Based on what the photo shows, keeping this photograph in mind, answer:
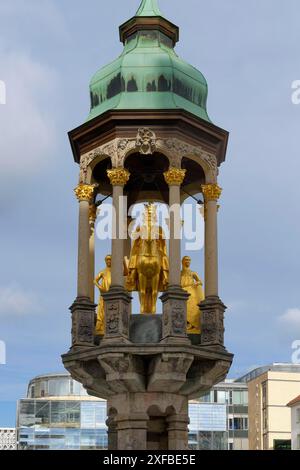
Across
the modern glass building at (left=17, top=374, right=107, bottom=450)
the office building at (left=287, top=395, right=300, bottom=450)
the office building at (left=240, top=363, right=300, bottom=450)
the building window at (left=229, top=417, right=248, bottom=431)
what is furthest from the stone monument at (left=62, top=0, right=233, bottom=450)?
the building window at (left=229, top=417, right=248, bottom=431)

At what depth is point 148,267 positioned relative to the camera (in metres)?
23.1

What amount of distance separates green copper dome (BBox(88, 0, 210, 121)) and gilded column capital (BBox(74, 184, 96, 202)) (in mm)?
1612

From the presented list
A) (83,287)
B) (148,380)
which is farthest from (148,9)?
(148,380)

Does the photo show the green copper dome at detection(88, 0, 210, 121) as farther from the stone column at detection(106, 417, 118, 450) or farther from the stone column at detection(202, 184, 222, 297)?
the stone column at detection(106, 417, 118, 450)

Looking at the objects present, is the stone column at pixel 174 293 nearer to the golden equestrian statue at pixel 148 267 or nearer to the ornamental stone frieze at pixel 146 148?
the ornamental stone frieze at pixel 146 148

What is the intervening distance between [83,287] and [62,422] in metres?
82.4

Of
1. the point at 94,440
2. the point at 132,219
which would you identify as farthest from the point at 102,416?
the point at 132,219

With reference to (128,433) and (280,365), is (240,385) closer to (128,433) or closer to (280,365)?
(280,365)

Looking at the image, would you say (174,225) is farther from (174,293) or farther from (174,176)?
(174,293)

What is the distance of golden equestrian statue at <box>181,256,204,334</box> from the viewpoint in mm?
22219
